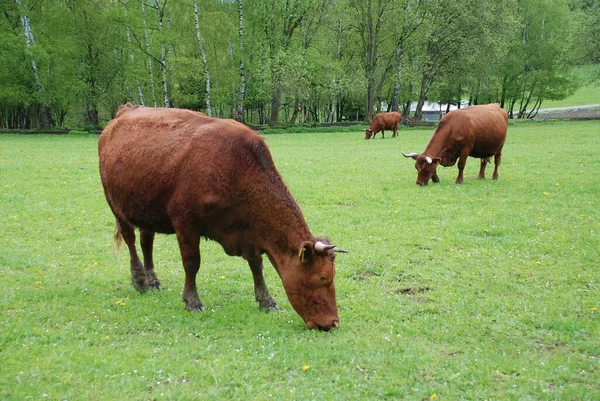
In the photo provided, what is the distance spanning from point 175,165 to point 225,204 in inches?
35.3

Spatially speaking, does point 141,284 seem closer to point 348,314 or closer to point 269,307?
point 269,307

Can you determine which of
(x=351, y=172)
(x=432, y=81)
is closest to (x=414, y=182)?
(x=351, y=172)

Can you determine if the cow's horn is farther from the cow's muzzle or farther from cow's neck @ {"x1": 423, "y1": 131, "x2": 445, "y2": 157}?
cow's neck @ {"x1": 423, "y1": 131, "x2": 445, "y2": 157}

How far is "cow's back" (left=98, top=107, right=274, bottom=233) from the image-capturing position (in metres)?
6.42

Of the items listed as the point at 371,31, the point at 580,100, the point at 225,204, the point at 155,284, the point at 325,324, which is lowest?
the point at 155,284

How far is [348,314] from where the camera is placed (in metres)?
6.66

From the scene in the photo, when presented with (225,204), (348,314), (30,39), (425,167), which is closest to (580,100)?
(30,39)

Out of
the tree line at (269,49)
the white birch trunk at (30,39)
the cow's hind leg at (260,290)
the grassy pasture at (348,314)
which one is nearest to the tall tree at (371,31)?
the tree line at (269,49)

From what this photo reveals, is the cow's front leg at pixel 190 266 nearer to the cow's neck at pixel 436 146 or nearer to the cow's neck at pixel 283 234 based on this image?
the cow's neck at pixel 283 234

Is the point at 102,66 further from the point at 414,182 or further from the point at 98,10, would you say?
the point at 414,182

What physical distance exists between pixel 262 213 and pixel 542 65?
63.0m

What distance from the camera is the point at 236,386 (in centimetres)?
486

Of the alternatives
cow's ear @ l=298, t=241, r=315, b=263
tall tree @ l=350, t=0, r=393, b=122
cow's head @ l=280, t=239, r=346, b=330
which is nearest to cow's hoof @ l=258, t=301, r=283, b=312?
cow's head @ l=280, t=239, r=346, b=330

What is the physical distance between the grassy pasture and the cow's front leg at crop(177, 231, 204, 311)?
0.16 m
